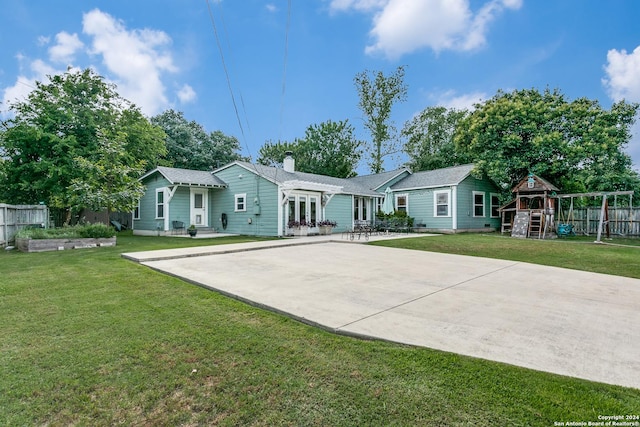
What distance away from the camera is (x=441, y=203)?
57.0 feet

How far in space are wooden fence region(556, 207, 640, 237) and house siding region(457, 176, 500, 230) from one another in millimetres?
3408

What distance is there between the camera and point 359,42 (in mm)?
14922

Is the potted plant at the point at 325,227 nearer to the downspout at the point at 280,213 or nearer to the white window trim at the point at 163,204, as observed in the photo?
the downspout at the point at 280,213

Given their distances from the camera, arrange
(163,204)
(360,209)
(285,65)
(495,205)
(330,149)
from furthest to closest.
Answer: (330,149) < (495,205) < (360,209) < (163,204) < (285,65)

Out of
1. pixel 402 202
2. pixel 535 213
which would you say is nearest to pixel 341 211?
pixel 402 202

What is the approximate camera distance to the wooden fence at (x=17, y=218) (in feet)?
36.3

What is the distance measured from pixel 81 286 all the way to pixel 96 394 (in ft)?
11.9

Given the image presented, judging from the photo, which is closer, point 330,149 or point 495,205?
point 495,205

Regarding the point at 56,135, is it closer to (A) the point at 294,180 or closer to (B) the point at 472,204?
(A) the point at 294,180

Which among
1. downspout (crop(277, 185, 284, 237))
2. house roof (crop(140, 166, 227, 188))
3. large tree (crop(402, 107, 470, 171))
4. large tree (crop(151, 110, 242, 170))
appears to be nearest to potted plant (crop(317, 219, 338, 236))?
downspout (crop(277, 185, 284, 237))

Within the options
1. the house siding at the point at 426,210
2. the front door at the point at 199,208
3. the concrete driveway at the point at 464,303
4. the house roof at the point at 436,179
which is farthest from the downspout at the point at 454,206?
the front door at the point at 199,208

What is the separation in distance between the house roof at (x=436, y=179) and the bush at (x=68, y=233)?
15.3 metres

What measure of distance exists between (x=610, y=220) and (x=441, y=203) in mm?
7368

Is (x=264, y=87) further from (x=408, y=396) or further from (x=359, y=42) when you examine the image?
(x=408, y=396)
